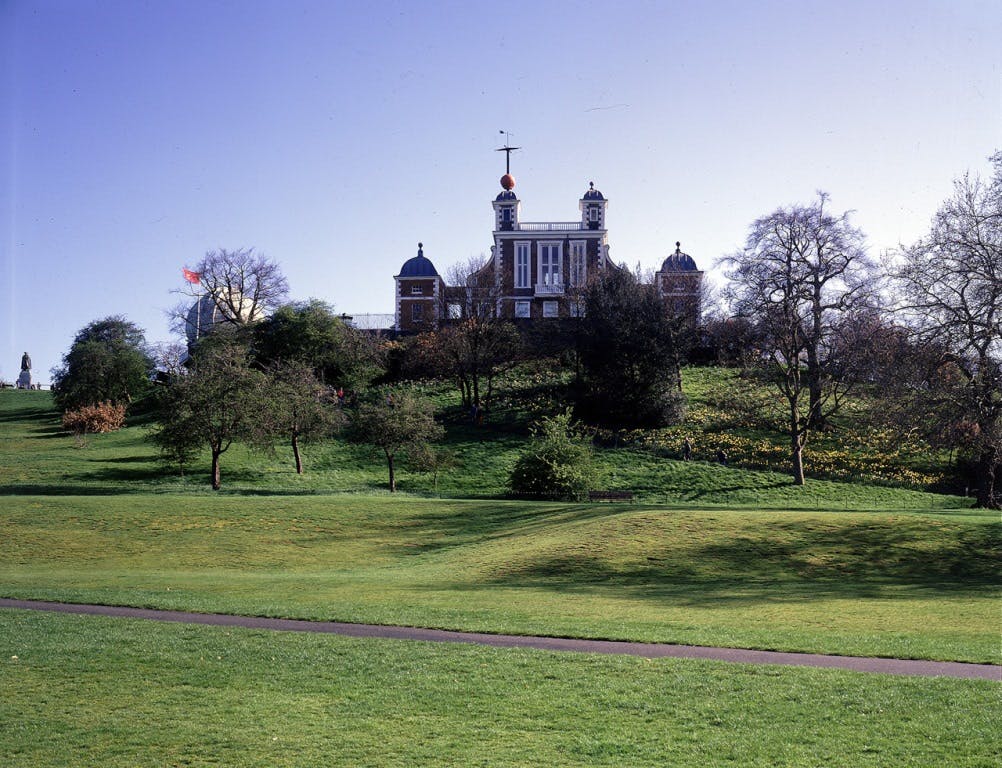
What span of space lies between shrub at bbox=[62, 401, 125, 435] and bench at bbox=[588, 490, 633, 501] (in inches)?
1371

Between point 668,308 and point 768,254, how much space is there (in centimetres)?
1088

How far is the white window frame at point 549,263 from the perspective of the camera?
279ft

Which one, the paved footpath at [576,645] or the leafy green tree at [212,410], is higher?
the leafy green tree at [212,410]

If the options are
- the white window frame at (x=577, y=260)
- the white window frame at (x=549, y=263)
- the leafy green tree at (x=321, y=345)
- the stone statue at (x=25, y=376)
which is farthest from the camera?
the stone statue at (x=25, y=376)

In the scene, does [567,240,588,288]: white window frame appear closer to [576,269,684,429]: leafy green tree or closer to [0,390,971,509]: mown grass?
A: [576,269,684,429]: leafy green tree

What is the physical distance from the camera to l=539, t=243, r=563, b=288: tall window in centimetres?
8525

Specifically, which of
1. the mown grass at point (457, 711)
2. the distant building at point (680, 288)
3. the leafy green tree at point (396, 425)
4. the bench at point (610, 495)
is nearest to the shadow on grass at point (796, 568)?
the mown grass at point (457, 711)

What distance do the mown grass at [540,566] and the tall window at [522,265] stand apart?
165 feet

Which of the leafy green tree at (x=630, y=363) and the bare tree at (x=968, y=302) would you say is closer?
the bare tree at (x=968, y=302)

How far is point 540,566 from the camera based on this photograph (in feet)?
81.8

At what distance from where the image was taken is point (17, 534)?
2994cm

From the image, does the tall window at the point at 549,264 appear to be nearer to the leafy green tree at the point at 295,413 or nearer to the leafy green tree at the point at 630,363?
the leafy green tree at the point at 630,363

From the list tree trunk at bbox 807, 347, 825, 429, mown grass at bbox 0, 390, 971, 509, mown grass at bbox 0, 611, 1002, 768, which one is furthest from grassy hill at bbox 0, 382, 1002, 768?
tree trunk at bbox 807, 347, 825, 429

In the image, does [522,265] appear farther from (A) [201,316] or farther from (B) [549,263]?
(A) [201,316]
